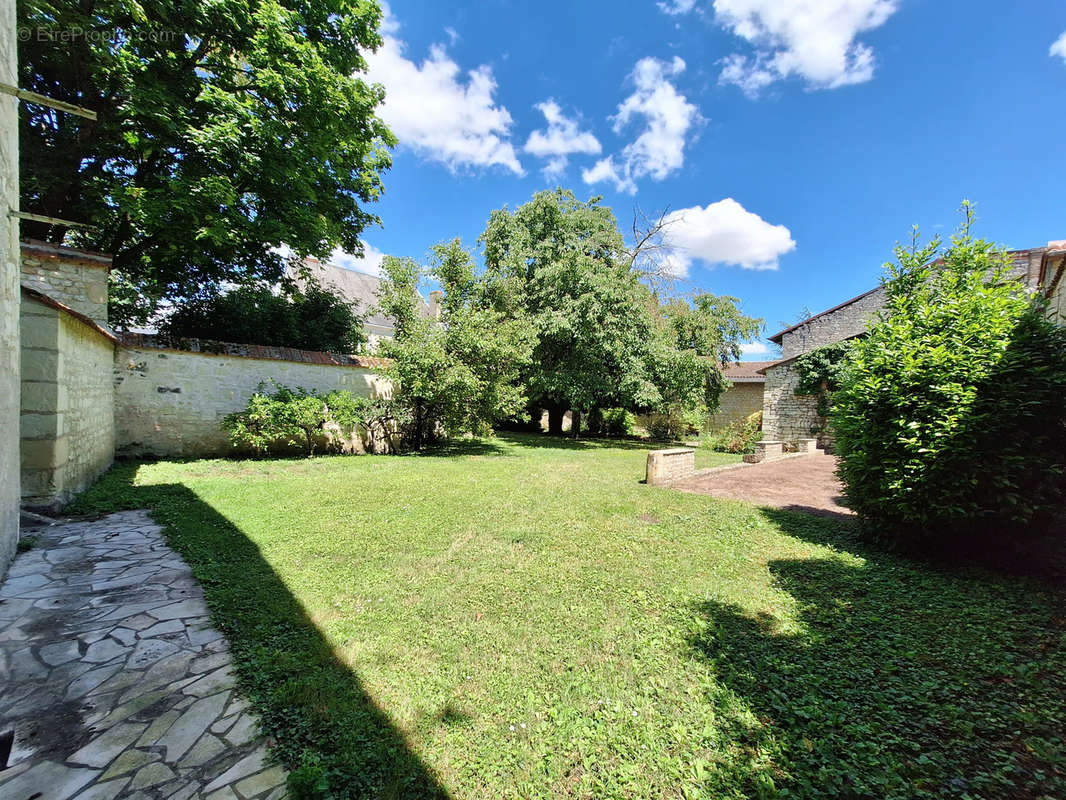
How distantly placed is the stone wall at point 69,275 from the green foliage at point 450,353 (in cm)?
531

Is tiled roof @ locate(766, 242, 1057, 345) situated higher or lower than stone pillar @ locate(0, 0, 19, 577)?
higher

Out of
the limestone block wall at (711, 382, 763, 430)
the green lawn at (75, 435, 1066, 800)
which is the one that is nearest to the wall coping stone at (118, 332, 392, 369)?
the green lawn at (75, 435, 1066, 800)

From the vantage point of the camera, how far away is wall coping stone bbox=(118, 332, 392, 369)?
8.37 metres

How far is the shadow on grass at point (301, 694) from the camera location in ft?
5.71

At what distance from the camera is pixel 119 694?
2.19 metres

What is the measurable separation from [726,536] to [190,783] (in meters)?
5.14

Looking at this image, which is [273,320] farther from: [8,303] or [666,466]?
[666,466]

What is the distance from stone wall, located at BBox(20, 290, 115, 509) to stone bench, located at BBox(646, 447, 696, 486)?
28.7ft

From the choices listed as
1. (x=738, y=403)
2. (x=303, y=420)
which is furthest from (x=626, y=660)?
(x=738, y=403)

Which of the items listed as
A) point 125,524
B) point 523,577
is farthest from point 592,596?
point 125,524

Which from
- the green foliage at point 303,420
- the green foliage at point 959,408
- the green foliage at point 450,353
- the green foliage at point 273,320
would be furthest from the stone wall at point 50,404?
the green foliage at point 959,408

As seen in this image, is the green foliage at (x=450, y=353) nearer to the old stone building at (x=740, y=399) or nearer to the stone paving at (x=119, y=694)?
the stone paving at (x=119, y=694)

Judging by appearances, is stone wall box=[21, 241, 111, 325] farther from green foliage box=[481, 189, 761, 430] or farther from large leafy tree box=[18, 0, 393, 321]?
green foliage box=[481, 189, 761, 430]

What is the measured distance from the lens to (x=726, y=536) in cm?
501
